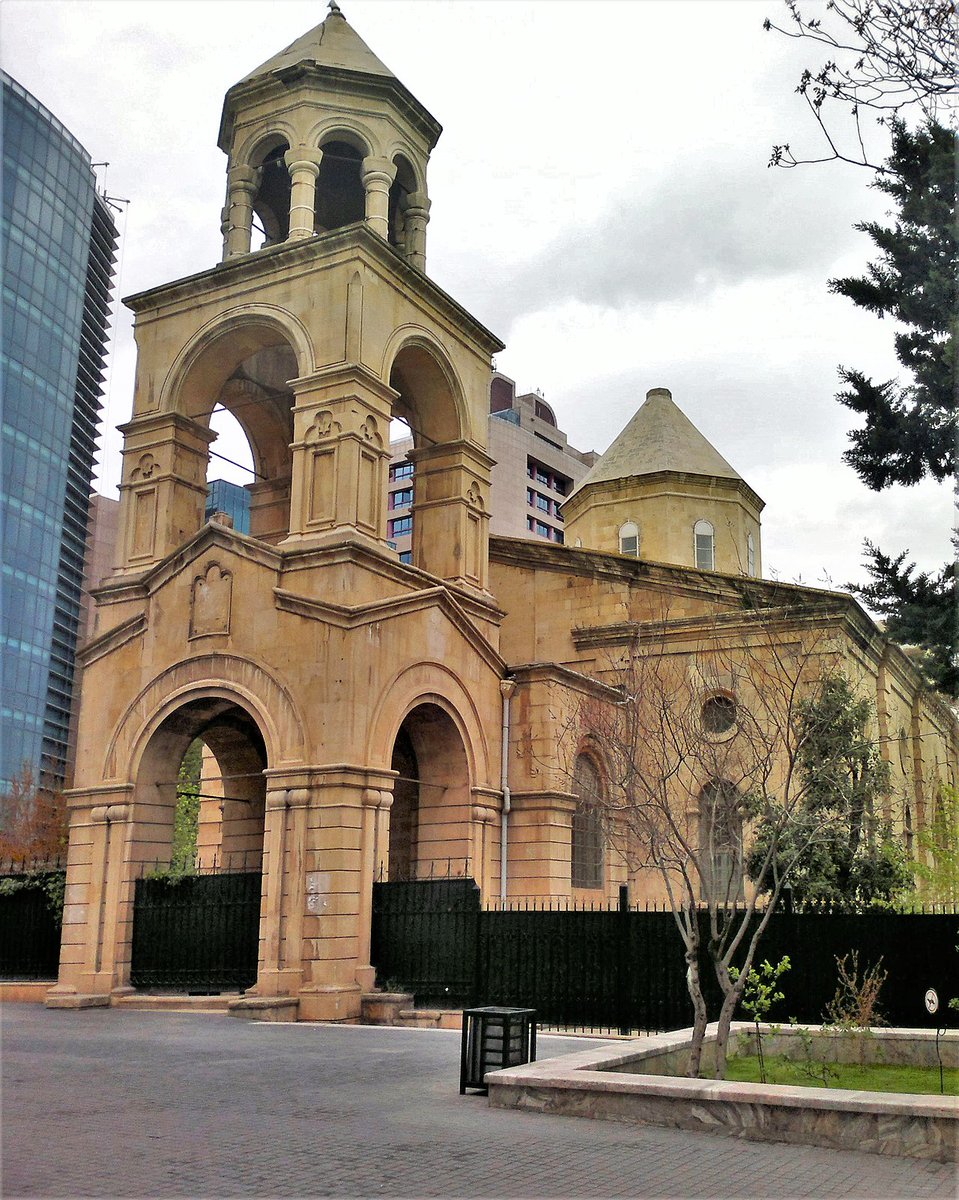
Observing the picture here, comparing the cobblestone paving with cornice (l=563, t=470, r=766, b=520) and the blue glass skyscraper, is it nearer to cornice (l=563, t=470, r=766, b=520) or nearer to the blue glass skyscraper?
cornice (l=563, t=470, r=766, b=520)

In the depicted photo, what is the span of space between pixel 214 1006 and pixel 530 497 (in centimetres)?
7500

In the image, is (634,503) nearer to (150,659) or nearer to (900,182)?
(150,659)

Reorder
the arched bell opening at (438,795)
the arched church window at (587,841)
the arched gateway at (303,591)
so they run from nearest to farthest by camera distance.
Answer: the arched gateway at (303,591), the arched bell opening at (438,795), the arched church window at (587,841)

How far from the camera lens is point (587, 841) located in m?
27.4

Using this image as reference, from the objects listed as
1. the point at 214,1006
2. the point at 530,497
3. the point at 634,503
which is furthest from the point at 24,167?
the point at 214,1006

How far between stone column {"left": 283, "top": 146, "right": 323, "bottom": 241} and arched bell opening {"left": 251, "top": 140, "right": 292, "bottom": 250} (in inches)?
92.5

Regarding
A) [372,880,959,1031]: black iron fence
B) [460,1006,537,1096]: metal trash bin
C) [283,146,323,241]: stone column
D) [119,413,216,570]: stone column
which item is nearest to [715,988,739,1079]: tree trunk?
[460,1006,537,1096]: metal trash bin

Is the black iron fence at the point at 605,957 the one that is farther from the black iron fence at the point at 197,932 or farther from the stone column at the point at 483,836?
the stone column at the point at 483,836

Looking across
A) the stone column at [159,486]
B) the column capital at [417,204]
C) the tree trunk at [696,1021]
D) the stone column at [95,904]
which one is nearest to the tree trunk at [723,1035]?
the tree trunk at [696,1021]

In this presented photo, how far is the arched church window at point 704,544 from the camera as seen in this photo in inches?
Answer: 1439

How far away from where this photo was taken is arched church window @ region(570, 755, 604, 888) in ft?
87.3

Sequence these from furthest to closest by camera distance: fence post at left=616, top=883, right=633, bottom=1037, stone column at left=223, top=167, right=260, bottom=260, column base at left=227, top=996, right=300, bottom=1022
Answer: stone column at left=223, top=167, right=260, bottom=260
column base at left=227, top=996, right=300, bottom=1022
fence post at left=616, top=883, right=633, bottom=1037

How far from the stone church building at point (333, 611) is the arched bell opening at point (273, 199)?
5cm

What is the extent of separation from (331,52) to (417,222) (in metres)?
3.98
